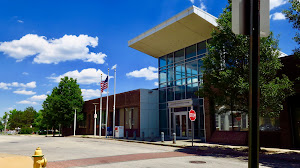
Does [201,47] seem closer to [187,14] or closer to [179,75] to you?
[179,75]

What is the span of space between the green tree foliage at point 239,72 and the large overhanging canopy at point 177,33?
20.4 ft

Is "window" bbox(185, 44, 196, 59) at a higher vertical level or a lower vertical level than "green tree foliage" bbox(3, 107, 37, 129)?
higher

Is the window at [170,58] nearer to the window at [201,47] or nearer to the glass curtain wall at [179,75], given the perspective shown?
the glass curtain wall at [179,75]

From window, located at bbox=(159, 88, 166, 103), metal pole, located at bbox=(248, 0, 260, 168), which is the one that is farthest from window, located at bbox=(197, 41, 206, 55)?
metal pole, located at bbox=(248, 0, 260, 168)

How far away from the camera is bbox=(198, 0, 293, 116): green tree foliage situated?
14266mm

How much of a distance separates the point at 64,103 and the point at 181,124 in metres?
24.4

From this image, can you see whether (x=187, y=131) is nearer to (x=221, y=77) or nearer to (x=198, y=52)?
(x=198, y=52)

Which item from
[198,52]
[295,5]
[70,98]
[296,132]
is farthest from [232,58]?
[70,98]

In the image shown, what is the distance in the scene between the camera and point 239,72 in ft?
51.5

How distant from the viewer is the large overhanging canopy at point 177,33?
77.0 feet

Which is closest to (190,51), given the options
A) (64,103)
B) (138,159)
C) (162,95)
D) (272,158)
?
(162,95)

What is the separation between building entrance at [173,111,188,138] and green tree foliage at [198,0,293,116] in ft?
29.8

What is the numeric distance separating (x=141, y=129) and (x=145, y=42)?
10.2 meters

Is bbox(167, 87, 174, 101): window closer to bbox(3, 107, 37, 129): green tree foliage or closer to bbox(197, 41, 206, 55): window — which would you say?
bbox(197, 41, 206, 55): window
